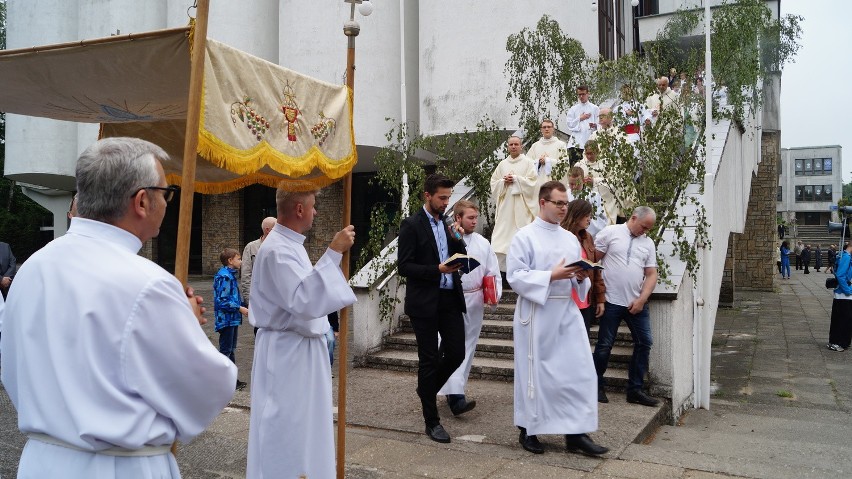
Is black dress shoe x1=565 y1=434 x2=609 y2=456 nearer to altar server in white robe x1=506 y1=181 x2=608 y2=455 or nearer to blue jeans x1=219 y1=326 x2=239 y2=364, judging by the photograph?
altar server in white robe x1=506 y1=181 x2=608 y2=455

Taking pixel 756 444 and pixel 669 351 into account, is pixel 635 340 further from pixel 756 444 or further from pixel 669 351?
pixel 756 444

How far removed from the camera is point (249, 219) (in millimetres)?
24297

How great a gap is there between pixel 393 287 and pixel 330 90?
4843mm

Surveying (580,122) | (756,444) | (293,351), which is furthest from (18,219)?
(756,444)

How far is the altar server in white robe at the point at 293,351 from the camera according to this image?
390 centimetres

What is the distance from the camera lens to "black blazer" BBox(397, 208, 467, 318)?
584 cm

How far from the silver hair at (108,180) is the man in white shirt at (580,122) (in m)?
11.3

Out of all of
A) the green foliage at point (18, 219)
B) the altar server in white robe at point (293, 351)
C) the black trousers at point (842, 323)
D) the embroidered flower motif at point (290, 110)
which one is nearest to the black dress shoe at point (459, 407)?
the altar server in white robe at point (293, 351)

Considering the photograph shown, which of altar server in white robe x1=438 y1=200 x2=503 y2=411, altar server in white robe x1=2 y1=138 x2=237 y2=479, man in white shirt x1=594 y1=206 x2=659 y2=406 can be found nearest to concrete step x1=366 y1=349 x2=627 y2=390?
man in white shirt x1=594 y1=206 x2=659 y2=406

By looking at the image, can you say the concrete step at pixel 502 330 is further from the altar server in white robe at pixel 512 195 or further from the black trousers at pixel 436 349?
the black trousers at pixel 436 349

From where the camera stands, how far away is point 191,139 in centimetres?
334

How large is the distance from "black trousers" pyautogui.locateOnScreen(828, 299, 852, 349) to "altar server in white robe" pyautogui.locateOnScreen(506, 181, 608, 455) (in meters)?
8.17

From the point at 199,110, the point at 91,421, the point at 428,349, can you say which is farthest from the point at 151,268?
the point at 428,349

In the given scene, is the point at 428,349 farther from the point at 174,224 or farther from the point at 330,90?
the point at 174,224
